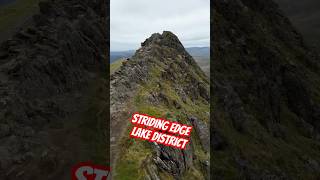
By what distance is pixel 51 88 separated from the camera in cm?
5475

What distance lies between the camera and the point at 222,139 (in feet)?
214

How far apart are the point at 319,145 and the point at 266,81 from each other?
65.5 feet

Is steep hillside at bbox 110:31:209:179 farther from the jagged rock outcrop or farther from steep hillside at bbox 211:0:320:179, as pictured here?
steep hillside at bbox 211:0:320:179

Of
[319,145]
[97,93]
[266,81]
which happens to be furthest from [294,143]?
[97,93]

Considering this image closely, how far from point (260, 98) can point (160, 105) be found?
48832 mm

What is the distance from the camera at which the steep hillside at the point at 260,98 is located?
222 feet

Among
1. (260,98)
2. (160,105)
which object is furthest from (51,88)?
(260,98)

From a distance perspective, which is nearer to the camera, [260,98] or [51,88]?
[51,88]

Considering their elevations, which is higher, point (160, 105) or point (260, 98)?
point (160, 105)

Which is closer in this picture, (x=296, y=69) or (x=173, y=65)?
(x=173, y=65)

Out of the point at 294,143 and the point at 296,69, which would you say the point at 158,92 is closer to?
the point at 294,143

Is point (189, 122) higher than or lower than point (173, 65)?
lower

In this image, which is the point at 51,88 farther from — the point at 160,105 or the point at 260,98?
the point at 260,98

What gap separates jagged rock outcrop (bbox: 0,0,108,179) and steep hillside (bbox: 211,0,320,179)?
20104 mm
